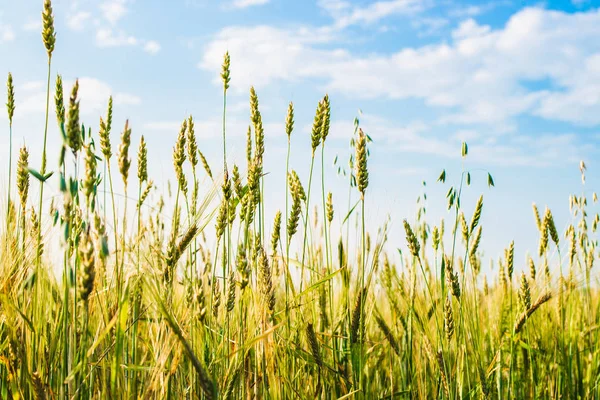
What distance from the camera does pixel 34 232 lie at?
6.13ft

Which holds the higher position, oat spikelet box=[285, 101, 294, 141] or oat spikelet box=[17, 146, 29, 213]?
oat spikelet box=[285, 101, 294, 141]

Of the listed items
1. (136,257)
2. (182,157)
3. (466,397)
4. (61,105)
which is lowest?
(466,397)

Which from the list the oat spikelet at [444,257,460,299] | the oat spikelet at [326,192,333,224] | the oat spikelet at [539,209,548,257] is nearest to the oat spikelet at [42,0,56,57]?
the oat spikelet at [326,192,333,224]

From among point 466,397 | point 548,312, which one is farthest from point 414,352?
point 548,312

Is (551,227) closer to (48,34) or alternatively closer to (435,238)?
(435,238)

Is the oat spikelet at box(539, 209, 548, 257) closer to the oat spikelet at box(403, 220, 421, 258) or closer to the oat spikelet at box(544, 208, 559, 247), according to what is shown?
the oat spikelet at box(544, 208, 559, 247)

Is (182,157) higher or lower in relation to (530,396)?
higher

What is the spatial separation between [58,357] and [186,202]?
0.64 metres

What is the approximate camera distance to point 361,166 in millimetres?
1434

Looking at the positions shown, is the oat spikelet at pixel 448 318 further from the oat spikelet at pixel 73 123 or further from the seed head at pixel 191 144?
the oat spikelet at pixel 73 123

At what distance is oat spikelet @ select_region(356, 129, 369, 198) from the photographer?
1.42 meters

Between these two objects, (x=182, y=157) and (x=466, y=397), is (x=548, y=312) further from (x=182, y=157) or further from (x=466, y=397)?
(x=182, y=157)

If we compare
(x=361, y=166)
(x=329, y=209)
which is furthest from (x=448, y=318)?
(x=361, y=166)

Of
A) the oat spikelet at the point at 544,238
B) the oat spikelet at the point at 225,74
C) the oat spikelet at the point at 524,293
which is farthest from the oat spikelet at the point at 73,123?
the oat spikelet at the point at 544,238
